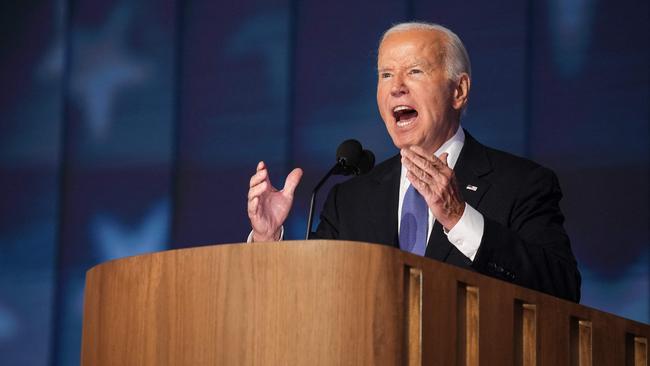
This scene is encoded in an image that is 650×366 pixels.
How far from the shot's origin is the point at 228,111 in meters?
4.32

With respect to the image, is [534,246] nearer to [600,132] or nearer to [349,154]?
[349,154]

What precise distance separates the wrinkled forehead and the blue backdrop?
786 mm

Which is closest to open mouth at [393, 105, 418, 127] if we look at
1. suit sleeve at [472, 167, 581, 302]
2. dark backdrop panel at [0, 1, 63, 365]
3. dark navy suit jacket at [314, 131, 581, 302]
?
dark navy suit jacket at [314, 131, 581, 302]

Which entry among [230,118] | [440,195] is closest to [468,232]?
[440,195]

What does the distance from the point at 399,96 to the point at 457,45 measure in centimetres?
22

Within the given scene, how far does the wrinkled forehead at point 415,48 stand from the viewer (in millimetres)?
3102

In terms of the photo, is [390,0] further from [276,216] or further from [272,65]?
[276,216]

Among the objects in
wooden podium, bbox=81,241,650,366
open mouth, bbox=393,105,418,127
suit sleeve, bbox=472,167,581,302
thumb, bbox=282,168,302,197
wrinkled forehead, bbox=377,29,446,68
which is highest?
wrinkled forehead, bbox=377,29,446,68

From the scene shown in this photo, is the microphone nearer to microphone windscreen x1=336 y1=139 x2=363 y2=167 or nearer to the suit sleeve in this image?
microphone windscreen x1=336 y1=139 x2=363 y2=167

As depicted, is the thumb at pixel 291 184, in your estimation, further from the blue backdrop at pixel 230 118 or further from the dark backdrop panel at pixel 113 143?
the dark backdrop panel at pixel 113 143

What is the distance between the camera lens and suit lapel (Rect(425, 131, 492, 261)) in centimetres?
270

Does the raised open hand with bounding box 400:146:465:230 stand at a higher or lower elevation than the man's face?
lower

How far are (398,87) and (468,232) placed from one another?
2.77 feet

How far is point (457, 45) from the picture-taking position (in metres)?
3.17
